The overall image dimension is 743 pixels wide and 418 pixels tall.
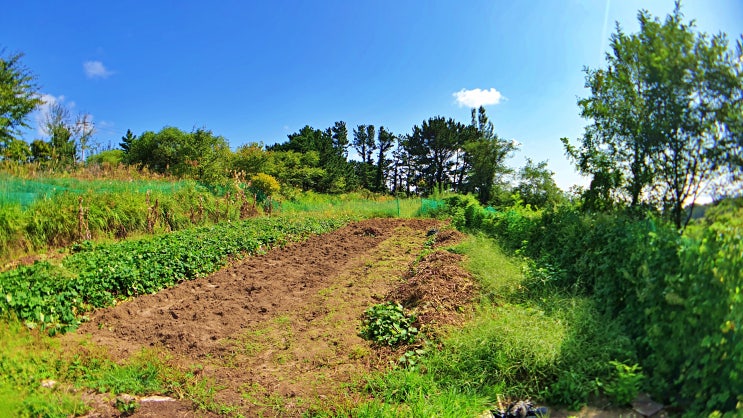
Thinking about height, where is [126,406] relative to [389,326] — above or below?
below

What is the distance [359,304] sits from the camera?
5359 mm

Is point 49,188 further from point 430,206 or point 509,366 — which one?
point 430,206

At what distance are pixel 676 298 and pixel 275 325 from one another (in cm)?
416

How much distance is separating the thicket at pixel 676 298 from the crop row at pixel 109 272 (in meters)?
5.96

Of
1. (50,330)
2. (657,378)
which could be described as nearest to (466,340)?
(657,378)

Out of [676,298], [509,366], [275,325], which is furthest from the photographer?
[275,325]

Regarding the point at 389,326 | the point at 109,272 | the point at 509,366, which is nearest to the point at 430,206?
the point at 389,326

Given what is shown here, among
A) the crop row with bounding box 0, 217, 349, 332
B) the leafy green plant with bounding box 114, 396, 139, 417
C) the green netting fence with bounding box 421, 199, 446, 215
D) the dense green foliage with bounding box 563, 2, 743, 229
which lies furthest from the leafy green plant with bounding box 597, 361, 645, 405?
the green netting fence with bounding box 421, 199, 446, 215

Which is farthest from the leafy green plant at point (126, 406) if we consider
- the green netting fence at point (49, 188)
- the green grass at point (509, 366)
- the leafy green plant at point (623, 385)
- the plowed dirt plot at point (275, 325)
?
the green netting fence at point (49, 188)

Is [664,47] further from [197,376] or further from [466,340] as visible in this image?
[197,376]

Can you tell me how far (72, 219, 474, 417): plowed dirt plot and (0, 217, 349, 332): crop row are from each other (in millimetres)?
254

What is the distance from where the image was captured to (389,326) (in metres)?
4.24

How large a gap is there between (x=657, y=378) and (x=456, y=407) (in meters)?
1.46

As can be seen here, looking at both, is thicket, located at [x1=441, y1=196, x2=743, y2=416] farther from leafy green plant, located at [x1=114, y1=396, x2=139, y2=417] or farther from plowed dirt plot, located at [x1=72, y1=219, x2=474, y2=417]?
leafy green plant, located at [x1=114, y1=396, x2=139, y2=417]
